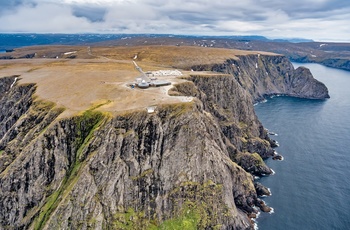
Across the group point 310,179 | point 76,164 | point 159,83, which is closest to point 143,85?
point 159,83

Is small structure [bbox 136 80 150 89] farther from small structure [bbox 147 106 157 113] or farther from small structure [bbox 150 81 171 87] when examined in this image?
small structure [bbox 147 106 157 113]

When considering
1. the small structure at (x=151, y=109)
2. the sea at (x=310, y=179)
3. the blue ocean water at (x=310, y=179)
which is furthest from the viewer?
the blue ocean water at (x=310, y=179)

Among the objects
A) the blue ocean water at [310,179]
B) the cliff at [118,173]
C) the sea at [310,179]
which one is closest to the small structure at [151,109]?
the cliff at [118,173]

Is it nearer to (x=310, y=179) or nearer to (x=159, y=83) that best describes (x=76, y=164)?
(x=159, y=83)

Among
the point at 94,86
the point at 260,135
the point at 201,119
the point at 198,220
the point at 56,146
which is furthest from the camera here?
the point at 260,135

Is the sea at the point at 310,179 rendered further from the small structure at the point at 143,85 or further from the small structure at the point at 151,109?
the small structure at the point at 143,85

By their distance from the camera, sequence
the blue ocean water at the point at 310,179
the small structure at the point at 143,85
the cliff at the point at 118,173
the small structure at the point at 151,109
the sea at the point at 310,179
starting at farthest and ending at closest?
the small structure at the point at 143,85, the blue ocean water at the point at 310,179, the sea at the point at 310,179, the small structure at the point at 151,109, the cliff at the point at 118,173

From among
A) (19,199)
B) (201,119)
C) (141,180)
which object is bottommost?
(19,199)

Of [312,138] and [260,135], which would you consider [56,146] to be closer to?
[260,135]

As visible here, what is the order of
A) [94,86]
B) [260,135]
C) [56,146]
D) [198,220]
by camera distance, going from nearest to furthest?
[198,220] < [56,146] < [94,86] < [260,135]

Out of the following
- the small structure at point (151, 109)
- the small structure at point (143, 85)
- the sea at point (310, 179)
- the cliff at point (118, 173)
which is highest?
the small structure at point (143, 85)

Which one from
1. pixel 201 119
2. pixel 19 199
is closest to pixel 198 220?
pixel 201 119
